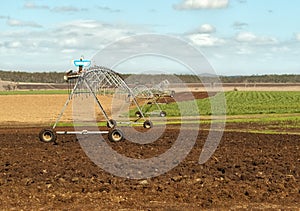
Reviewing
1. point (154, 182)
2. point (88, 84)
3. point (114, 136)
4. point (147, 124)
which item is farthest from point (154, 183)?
point (147, 124)

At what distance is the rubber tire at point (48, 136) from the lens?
23.3 metres

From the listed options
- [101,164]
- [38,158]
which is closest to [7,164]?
[38,158]

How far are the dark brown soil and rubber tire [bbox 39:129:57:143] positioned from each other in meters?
2.11

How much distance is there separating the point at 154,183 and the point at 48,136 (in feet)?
32.4

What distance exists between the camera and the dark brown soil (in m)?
12.5

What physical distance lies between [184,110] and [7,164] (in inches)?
1536

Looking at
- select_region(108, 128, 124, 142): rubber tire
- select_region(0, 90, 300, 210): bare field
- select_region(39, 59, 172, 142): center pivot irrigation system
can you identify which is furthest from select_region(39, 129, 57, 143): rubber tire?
select_region(108, 128, 124, 142): rubber tire

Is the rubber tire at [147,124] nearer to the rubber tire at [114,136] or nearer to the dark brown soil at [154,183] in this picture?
the rubber tire at [114,136]

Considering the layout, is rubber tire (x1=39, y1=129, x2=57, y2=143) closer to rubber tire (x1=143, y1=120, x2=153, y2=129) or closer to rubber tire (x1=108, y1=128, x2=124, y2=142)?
rubber tire (x1=108, y1=128, x2=124, y2=142)

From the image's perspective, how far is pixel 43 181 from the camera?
1475cm

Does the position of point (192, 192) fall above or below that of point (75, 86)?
below

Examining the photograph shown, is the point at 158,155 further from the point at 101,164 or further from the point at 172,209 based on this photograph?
the point at 172,209

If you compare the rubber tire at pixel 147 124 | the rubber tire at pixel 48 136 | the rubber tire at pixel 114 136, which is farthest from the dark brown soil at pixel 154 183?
the rubber tire at pixel 147 124

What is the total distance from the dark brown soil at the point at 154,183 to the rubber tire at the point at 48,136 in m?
2.11
